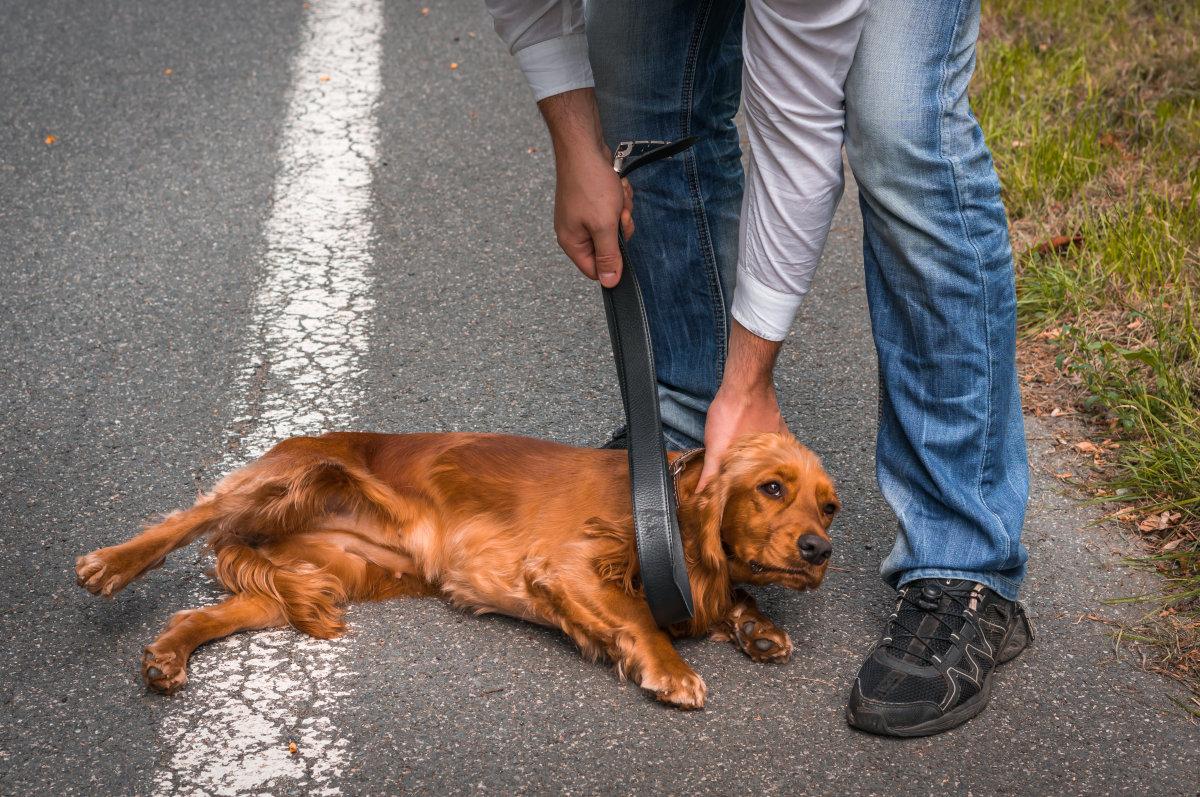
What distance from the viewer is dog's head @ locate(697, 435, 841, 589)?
230 centimetres

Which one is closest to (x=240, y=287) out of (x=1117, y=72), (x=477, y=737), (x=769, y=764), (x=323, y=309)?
(x=323, y=309)

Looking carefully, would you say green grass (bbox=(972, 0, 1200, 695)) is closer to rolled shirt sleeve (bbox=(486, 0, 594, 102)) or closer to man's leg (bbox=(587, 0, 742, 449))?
man's leg (bbox=(587, 0, 742, 449))

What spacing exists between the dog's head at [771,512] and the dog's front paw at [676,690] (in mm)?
278

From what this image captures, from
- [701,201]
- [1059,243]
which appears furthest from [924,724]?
[1059,243]

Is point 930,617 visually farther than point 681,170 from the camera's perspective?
No

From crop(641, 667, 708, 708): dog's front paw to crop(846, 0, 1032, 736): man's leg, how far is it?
11.7 inches

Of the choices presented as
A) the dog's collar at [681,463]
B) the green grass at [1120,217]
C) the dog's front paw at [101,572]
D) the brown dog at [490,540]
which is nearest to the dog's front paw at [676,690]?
the brown dog at [490,540]

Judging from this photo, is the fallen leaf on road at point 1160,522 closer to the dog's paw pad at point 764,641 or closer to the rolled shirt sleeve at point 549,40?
the dog's paw pad at point 764,641

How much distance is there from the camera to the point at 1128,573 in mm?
2668

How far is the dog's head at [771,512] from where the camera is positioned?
90.4 inches

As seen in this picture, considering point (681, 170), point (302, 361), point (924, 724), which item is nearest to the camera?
point (924, 724)

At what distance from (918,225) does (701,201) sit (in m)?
0.73

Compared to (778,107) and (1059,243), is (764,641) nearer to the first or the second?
(778,107)

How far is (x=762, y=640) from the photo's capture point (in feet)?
7.76
